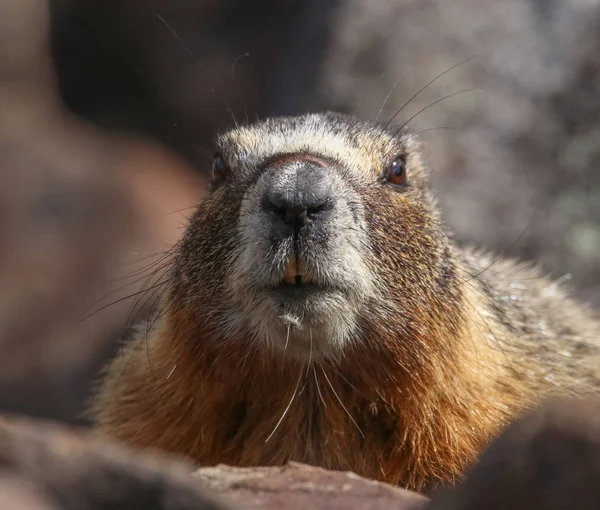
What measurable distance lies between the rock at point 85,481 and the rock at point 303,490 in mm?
724

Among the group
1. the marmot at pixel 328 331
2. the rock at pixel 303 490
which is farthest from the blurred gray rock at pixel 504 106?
the rock at pixel 303 490

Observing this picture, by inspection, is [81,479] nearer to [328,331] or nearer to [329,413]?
[328,331]

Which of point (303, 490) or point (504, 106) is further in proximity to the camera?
point (504, 106)

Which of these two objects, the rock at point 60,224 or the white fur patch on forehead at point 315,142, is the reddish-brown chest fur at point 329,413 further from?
the rock at point 60,224

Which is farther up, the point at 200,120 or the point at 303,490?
the point at 200,120

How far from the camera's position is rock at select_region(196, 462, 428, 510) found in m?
3.88

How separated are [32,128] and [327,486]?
14.9 metres

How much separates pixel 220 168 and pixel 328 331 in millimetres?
1879

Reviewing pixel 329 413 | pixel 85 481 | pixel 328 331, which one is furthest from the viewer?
pixel 329 413

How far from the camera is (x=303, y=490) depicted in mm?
4031

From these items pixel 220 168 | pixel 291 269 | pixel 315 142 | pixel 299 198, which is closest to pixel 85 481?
pixel 291 269

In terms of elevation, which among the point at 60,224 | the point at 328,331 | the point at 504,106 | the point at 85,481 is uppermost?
the point at 504,106

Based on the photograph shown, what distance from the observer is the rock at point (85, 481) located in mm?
2998

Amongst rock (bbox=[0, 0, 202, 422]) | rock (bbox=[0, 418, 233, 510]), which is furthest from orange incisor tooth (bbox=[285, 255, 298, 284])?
rock (bbox=[0, 0, 202, 422])
